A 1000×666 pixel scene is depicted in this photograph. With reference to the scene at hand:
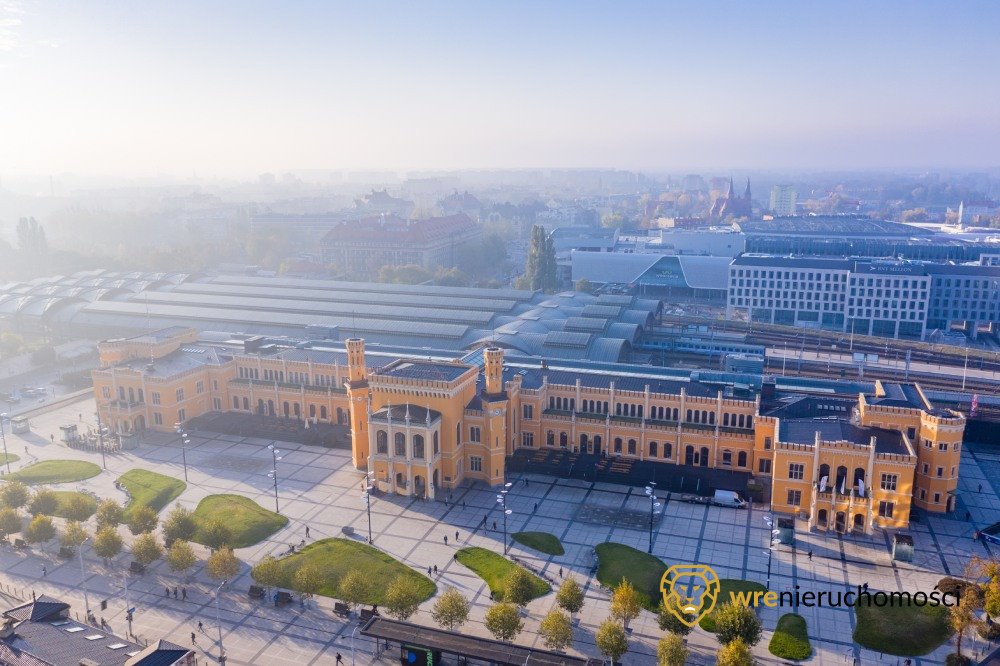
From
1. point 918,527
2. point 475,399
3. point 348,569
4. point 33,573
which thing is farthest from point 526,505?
point 33,573

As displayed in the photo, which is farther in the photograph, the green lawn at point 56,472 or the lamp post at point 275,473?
the green lawn at point 56,472

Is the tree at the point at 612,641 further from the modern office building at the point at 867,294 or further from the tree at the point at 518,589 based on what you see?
the modern office building at the point at 867,294

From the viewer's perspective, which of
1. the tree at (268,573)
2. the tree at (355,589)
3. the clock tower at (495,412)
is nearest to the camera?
the tree at (355,589)

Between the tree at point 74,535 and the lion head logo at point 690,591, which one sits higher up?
the tree at point 74,535

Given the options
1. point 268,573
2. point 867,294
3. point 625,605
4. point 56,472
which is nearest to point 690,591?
point 625,605

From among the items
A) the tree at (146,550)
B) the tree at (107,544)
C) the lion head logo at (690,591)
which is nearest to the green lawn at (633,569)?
the lion head logo at (690,591)
